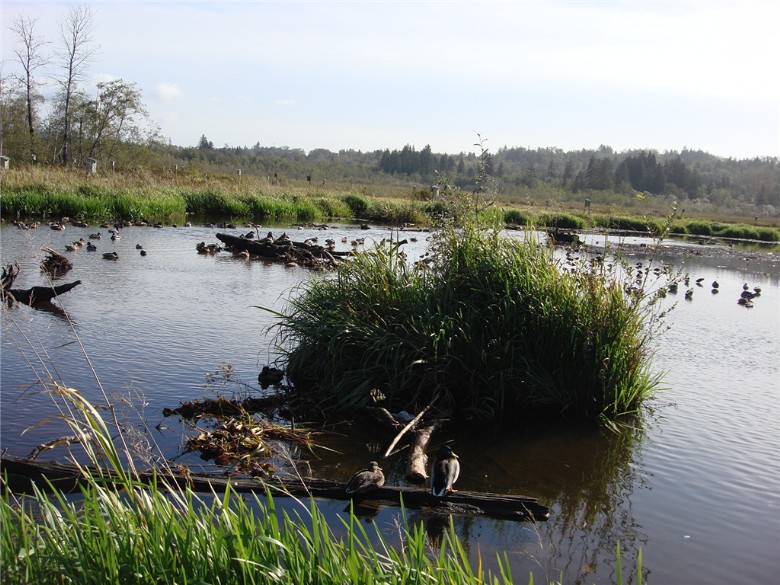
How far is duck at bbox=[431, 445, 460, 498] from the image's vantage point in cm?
595

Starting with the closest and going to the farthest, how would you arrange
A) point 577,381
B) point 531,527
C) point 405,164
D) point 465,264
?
point 531,527 < point 577,381 < point 465,264 < point 405,164

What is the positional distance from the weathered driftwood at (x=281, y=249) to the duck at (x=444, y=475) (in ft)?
47.9

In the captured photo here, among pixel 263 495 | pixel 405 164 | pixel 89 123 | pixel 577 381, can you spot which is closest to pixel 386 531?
pixel 263 495

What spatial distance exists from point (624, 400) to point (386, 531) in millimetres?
4344

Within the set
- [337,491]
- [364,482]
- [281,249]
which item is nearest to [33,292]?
[337,491]

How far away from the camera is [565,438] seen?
829 centimetres

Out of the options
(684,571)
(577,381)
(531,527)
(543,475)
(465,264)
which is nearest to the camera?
(684,571)

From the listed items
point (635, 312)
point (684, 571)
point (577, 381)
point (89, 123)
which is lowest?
point (684, 571)

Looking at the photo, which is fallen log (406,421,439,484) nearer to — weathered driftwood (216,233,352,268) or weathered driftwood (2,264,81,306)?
weathered driftwood (2,264,81,306)

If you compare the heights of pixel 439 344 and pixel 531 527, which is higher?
pixel 439 344

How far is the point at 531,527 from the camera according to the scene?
5961 mm

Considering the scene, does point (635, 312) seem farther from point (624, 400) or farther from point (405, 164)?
point (405, 164)

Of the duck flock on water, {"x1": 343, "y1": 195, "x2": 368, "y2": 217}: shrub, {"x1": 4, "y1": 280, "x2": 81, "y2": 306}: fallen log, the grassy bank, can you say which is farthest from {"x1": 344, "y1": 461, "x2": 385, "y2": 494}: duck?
{"x1": 343, "y1": 195, "x2": 368, "y2": 217}: shrub

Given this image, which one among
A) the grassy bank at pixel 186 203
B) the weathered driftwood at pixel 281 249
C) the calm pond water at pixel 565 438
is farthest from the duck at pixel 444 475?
the grassy bank at pixel 186 203
